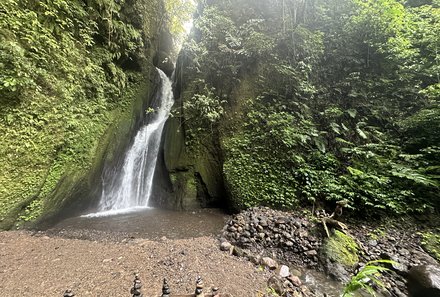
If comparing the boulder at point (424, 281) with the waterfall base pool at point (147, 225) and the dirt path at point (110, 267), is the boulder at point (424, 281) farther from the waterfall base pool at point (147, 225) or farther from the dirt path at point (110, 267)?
the waterfall base pool at point (147, 225)

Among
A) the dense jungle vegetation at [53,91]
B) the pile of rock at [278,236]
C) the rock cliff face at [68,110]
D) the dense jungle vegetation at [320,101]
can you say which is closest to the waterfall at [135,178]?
the rock cliff face at [68,110]

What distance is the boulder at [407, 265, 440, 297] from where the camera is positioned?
3594 mm

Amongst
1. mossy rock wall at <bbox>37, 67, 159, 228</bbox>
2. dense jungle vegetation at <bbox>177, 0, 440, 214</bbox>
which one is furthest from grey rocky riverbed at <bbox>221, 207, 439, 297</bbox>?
mossy rock wall at <bbox>37, 67, 159, 228</bbox>

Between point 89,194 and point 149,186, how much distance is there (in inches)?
86.0

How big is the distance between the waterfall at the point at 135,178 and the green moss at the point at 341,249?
6.40 metres

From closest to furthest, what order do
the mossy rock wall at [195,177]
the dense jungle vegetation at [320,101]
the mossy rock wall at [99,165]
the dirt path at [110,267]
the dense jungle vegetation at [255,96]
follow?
1. the dirt path at [110,267]
2. the dense jungle vegetation at [255,96]
3. the mossy rock wall at [99,165]
4. the dense jungle vegetation at [320,101]
5. the mossy rock wall at [195,177]

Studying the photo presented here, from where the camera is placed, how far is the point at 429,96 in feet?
23.0

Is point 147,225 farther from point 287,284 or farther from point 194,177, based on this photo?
point 287,284

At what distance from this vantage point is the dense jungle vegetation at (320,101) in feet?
19.8

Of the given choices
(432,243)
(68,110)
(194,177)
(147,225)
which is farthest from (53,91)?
(432,243)

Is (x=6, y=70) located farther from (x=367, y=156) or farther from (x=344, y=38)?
(x=344, y=38)

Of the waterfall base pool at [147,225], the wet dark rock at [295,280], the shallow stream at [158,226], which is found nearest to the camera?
the wet dark rock at [295,280]

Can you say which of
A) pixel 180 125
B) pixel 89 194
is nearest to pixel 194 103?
pixel 180 125

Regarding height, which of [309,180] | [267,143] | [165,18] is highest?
[165,18]
